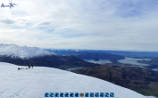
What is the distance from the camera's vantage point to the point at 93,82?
26.8 meters

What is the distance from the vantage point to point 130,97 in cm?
2241

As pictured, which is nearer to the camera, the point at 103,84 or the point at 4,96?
the point at 4,96

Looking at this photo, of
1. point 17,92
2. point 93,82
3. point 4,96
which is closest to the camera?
point 4,96

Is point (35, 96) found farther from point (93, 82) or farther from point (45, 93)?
point (93, 82)

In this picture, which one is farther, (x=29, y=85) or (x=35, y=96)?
(x=29, y=85)

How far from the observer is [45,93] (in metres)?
22.0

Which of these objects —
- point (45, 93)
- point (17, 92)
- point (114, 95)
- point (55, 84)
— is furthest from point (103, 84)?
point (17, 92)

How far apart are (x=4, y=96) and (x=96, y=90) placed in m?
10.7

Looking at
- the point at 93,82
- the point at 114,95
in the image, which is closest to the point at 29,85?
the point at 93,82

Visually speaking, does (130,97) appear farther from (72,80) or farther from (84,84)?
(72,80)

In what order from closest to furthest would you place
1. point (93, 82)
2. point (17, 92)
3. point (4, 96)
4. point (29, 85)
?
1. point (4, 96)
2. point (17, 92)
3. point (29, 85)
4. point (93, 82)

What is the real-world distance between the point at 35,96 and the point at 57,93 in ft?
8.86

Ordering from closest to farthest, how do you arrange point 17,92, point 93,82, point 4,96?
point 4,96
point 17,92
point 93,82

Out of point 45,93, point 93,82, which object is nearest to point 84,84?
point 93,82
